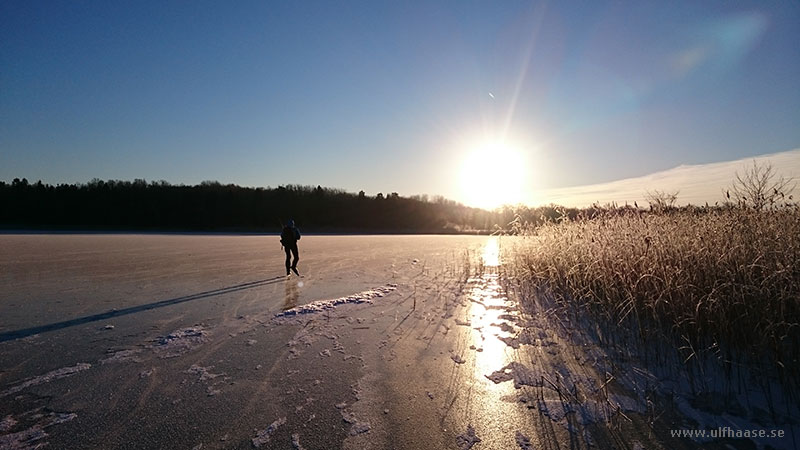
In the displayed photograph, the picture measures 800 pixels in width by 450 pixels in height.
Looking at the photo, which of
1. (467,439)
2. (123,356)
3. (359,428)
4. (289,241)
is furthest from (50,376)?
(289,241)

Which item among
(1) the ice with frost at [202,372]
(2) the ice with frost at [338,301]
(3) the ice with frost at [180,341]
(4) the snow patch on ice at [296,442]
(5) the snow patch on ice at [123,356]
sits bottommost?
(4) the snow patch on ice at [296,442]

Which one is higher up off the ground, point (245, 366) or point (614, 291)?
point (614, 291)

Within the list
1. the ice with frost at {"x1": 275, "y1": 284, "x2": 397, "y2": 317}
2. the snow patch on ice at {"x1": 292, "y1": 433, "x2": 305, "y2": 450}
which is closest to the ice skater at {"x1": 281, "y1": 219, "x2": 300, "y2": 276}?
the ice with frost at {"x1": 275, "y1": 284, "x2": 397, "y2": 317}

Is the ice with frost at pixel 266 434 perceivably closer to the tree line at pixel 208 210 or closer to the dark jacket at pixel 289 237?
the dark jacket at pixel 289 237

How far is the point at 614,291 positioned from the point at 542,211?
270 inches

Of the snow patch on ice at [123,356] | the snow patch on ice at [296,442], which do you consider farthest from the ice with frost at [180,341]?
the snow patch on ice at [296,442]

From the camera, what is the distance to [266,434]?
2.74 metres

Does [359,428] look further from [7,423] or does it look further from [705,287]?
[705,287]

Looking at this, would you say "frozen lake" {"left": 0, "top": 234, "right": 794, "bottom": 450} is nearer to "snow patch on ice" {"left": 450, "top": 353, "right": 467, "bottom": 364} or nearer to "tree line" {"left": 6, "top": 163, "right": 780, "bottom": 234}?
"snow patch on ice" {"left": 450, "top": 353, "right": 467, "bottom": 364}

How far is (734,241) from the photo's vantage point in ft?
15.0

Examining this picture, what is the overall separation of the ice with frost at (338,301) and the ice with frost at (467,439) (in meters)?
4.36

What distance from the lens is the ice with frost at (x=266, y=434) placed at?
2639 mm

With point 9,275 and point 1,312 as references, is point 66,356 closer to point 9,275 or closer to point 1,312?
point 1,312

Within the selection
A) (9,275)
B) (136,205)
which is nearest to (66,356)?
(9,275)
